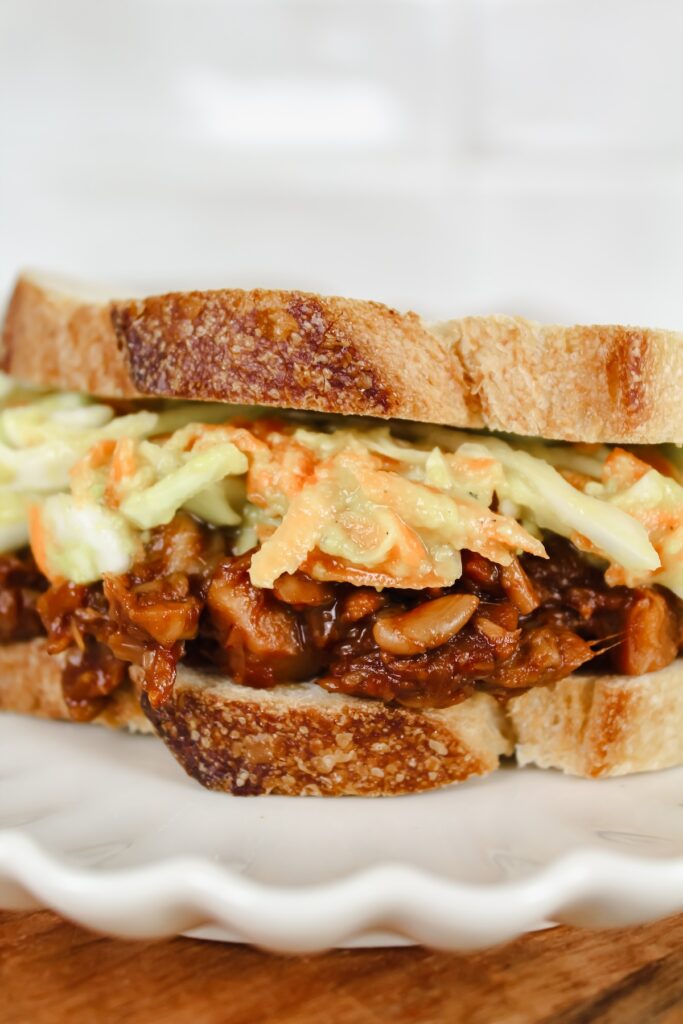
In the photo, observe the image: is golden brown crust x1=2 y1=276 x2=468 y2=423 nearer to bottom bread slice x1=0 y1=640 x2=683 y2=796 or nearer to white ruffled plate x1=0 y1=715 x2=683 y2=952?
bottom bread slice x1=0 y1=640 x2=683 y2=796

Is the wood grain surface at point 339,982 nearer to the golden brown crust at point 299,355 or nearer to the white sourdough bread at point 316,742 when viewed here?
the white sourdough bread at point 316,742

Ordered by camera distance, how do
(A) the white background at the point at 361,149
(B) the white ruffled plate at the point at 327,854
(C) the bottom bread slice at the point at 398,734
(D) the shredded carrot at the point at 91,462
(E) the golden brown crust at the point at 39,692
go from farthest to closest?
1. (A) the white background at the point at 361,149
2. (E) the golden brown crust at the point at 39,692
3. (D) the shredded carrot at the point at 91,462
4. (C) the bottom bread slice at the point at 398,734
5. (B) the white ruffled plate at the point at 327,854

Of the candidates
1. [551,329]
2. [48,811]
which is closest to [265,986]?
[48,811]

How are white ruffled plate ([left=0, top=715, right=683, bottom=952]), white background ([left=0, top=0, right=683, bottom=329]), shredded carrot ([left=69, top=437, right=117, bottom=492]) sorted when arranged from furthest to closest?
white background ([left=0, top=0, right=683, bottom=329]) < shredded carrot ([left=69, top=437, right=117, bottom=492]) < white ruffled plate ([left=0, top=715, right=683, bottom=952])

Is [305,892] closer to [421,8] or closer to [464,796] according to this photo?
[464,796]

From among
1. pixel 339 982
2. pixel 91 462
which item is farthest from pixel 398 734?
pixel 91 462

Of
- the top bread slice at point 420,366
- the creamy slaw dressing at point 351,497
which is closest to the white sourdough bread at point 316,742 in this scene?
the creamy slaw dressing at point 351,497

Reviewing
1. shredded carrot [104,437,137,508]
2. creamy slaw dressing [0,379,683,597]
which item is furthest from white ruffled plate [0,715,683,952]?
shredded carrot [104,437,137,508]
